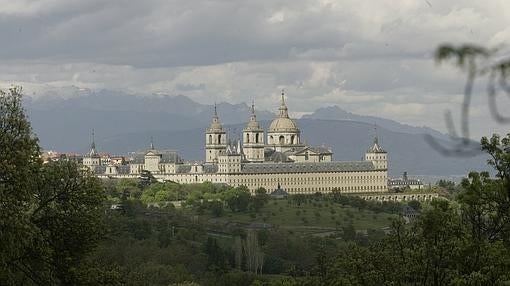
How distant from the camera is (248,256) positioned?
85.2 m

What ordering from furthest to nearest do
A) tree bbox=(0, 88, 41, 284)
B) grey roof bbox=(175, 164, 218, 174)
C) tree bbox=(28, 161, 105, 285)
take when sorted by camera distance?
grey roof bbox=(175, 164, 218, 174), tree bbox=(28, 161, 105, 285), tree bbox=(0, 88, 41, 284)

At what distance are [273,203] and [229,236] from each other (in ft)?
122

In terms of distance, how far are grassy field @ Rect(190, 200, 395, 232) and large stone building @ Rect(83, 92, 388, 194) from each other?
41.6 metres

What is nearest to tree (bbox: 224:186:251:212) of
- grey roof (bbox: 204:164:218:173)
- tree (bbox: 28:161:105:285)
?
grey roof (bbox: 204:164:218:173)

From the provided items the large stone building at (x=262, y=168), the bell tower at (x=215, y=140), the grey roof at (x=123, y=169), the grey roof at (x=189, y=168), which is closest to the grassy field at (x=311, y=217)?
the large stone building at (x=262, y=168)

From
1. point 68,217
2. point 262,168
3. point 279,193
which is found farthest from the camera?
point 262,168

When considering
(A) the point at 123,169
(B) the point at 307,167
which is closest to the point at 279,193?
(B) the point at 307,167

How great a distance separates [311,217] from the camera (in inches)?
4862

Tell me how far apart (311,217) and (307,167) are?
5893 centimetres

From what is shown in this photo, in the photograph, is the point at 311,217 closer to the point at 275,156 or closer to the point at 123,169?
the point at 275,156

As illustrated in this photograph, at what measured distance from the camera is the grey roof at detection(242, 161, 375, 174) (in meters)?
179

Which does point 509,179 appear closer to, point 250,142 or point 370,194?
point 370,194

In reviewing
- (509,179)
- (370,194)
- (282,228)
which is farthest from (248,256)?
(370,194)

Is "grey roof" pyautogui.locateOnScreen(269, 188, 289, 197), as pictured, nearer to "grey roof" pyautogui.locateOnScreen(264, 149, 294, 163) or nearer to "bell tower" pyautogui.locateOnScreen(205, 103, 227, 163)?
"grey roof" pyautogui.locateOnScreen(264, 149, 294, 163)
